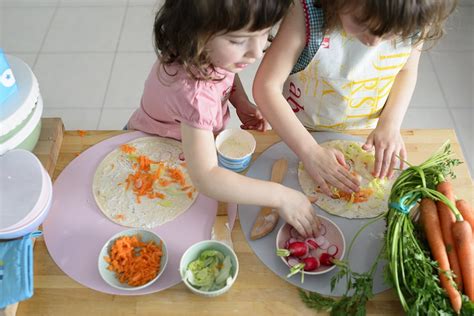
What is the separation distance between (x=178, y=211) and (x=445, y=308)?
1.79 feet

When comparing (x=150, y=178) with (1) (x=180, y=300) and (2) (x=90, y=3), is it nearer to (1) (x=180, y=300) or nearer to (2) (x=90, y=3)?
(1) (x=180, y=300)

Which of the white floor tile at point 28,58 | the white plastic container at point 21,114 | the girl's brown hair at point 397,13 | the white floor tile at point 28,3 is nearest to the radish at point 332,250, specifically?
the girl's brown hair at point 397,13

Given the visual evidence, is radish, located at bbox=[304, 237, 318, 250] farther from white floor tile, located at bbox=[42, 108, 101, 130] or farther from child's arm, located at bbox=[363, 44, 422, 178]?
white floor tile, located at bbox=[42, 108, 101, 130]

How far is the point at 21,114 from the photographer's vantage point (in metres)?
0.95

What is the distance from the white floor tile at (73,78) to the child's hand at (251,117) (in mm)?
1201

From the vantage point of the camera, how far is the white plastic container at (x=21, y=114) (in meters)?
0.93

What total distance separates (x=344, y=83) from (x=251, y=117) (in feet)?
1.06

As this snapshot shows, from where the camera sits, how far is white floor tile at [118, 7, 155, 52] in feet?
8.29

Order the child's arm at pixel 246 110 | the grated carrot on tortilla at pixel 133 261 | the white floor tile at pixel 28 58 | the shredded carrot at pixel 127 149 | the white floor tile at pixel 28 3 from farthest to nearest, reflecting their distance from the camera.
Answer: the white floor tile at pixel 28 3 < the white floor tile at pixel 28 58 < the child's arm at pixel 246 110 < the shredded carrot at pixel 127 149 < the grated carrot on tortilla at pixel 133 261

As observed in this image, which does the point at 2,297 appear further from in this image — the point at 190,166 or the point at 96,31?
the point at 96,31

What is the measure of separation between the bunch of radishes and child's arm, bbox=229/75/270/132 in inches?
19.4

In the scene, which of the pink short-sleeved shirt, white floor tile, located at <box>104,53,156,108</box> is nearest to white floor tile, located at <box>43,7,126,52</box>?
white floor tile, located at <box>104,53,156,108</box>

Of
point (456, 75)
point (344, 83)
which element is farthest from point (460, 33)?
point (344, 83)

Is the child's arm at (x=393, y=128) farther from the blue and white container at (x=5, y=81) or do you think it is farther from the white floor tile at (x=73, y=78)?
the white floor tile at (x=73, y=78)
